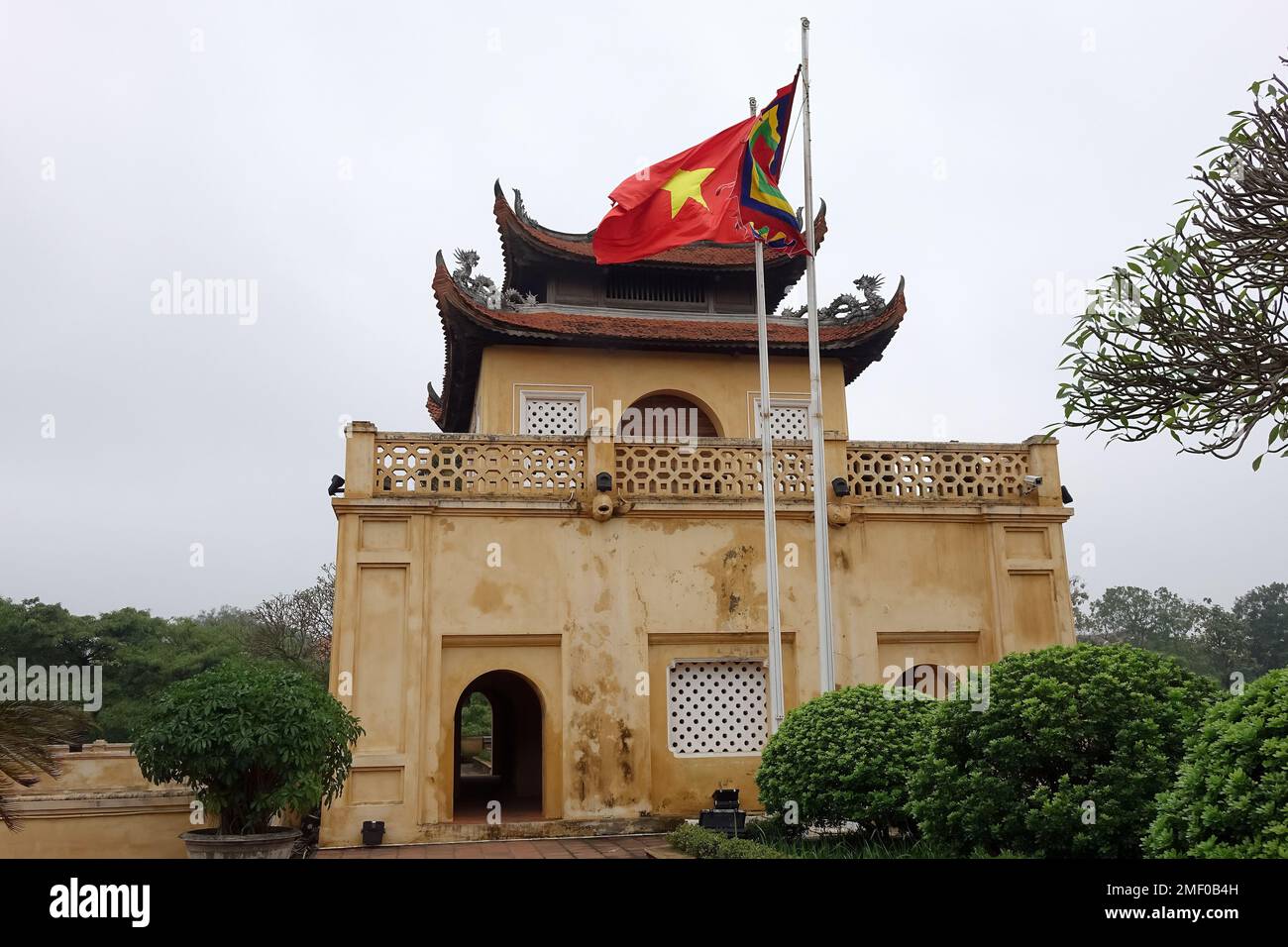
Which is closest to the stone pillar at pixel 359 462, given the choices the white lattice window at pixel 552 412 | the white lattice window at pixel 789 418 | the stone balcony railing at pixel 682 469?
the stone balcony railing at pixel 682 469

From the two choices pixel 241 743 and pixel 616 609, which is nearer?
pixel 241 743

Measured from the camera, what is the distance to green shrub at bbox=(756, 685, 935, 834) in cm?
843

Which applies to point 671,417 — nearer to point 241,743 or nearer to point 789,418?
point 789,418

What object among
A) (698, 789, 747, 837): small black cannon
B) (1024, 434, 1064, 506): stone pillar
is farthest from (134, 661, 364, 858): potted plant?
(1024, 434, 1064, 506): stone pillar

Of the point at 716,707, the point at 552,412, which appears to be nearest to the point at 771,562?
the point at 716,707

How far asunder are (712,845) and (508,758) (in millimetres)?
10192

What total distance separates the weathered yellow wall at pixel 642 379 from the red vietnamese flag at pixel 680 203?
4.29 metres

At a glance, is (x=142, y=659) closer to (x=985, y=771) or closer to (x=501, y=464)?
(x=501, y=464)

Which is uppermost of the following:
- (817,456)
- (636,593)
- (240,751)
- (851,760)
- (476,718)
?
(817,456)

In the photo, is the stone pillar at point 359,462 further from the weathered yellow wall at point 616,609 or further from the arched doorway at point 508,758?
the arched doorway at point 508,758

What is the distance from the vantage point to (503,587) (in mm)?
12219

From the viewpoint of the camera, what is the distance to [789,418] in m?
16.5
